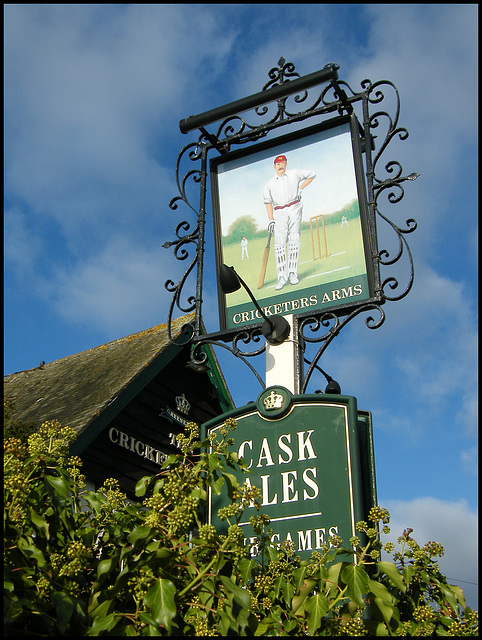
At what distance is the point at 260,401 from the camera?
5.27 meters

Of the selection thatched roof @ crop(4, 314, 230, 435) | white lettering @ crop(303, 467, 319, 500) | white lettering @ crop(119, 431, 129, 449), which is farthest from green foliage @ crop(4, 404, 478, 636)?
white lettering @ crop(119, 431, 129, 449)

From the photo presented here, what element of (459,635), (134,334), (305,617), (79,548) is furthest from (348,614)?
(134,334)

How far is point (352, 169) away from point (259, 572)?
351 cm

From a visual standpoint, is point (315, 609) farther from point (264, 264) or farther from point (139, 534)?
point (264, 264)

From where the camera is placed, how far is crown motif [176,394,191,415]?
9977 millimetres

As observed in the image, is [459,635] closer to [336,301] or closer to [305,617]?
[305,617]

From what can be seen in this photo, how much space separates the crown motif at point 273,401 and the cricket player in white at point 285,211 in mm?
1212

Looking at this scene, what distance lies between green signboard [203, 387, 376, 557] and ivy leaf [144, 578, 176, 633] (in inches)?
55.9

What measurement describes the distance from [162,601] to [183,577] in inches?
18.4

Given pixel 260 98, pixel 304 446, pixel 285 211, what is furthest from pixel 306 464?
pixel 260 98

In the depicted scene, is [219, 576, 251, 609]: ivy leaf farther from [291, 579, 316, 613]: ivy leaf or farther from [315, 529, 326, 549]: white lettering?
[315, 529, 326, 549]: white lettering

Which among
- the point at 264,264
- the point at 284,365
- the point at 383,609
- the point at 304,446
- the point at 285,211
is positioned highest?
the point at 285,211

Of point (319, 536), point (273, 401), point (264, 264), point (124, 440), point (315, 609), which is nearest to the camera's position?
point (315, 609)

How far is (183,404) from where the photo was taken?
10109 mm
